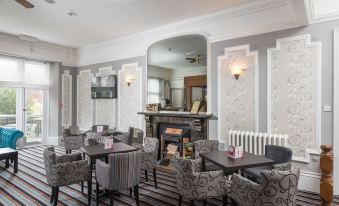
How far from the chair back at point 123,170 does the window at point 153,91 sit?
2.69m

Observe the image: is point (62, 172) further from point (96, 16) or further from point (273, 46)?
point (273, 46)

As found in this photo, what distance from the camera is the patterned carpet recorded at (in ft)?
10.2

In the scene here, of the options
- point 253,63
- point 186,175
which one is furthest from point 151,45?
point 186,175

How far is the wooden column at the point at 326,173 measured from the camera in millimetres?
2662

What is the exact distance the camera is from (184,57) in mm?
4867

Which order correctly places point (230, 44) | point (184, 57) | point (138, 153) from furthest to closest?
point (184, 57), point (230, 44), point (138, 153)

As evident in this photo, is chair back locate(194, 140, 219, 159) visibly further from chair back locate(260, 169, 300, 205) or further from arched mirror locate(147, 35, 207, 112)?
chair back locate(260, 169, 300, 205)

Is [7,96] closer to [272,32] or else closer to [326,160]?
[272,32]

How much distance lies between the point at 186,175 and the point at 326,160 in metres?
1.72

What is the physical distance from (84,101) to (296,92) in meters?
6.18

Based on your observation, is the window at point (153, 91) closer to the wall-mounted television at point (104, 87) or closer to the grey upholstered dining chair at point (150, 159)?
the wall-mounted television at point (104, 87)

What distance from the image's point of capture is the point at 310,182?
3.52m

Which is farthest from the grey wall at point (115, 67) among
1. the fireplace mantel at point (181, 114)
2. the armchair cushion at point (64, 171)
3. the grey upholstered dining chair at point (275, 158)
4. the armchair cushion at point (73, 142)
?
the grey upholstered dining chair at point (275, 158)

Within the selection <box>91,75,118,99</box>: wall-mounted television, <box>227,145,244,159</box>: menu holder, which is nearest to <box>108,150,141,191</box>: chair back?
<box>227,145,244,159</box>: menu holder
